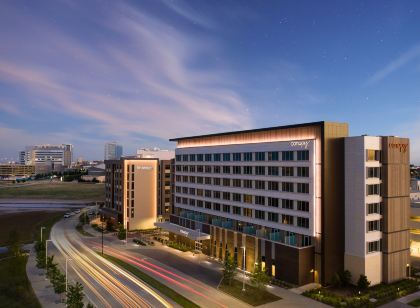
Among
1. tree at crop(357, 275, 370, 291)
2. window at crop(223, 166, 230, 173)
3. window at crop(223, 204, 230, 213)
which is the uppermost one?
window at crop(223, 166, 230, 173)

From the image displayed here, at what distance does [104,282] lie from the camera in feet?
187

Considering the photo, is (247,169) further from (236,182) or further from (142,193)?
(142,193)

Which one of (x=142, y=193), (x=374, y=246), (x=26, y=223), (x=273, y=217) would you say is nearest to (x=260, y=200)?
(x=273, y=217)

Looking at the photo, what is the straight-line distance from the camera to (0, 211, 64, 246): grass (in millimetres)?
94906

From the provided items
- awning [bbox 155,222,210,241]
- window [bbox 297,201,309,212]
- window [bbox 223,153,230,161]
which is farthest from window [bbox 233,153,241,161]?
window [bbox 297,201,309,212]

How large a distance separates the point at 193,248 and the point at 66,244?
107 feet

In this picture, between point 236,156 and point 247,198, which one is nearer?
point 247,198

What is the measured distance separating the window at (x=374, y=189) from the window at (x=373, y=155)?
4.33 m

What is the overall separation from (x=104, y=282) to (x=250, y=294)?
24.2 metres

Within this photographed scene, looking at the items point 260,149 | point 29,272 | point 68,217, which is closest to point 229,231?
point 260,149

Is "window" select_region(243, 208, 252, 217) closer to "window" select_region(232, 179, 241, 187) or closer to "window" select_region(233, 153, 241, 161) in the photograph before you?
"window" select_region(232, 179, 241, 187)

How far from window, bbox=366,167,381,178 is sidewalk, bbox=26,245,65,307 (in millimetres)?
49447

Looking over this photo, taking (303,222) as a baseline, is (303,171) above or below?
above

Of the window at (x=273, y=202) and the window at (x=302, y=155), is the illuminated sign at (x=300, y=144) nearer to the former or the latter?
the window at (x=302, y=155)
